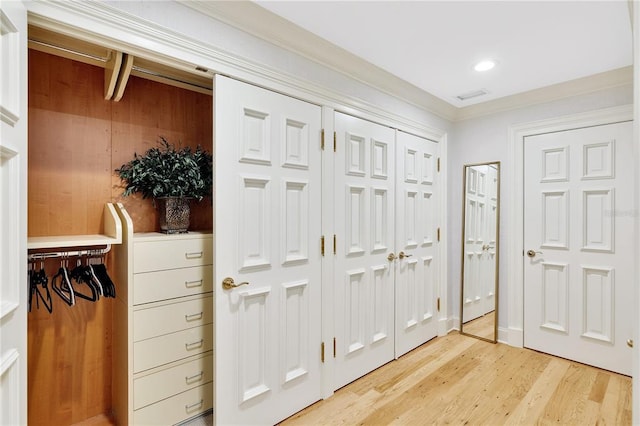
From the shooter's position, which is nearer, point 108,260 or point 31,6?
point 31,6

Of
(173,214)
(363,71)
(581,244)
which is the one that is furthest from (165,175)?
(581,244)

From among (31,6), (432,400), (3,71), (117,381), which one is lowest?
(432,400)

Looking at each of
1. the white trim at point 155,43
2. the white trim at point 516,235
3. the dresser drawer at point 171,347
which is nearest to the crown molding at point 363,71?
the white trim at point 155,43

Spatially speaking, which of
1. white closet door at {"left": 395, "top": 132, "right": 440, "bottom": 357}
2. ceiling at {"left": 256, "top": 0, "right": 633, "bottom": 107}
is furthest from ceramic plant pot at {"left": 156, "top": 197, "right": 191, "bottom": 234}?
white closet door at {"left": 395, "top": 132, "right": 440, "bottom": 357}

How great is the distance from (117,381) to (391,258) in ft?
6.70

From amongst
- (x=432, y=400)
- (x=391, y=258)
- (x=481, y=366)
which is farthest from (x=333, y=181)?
(x=481, y=366)

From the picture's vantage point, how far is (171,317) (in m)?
1.83

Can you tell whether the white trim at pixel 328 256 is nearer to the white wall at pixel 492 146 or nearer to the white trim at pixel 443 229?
the white trim at pixel 443 229

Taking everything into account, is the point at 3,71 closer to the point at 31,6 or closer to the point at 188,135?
the point at 31,6

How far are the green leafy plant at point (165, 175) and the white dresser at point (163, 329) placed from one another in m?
0.19

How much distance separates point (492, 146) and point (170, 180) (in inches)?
116

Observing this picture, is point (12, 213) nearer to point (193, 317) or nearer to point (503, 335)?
point (193, 317)

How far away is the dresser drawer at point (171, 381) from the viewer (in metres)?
1.74

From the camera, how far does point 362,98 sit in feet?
8.14
